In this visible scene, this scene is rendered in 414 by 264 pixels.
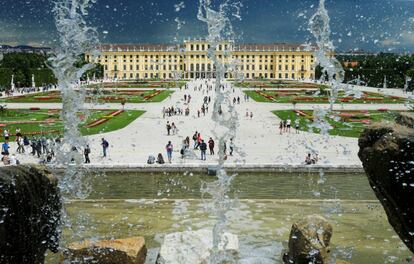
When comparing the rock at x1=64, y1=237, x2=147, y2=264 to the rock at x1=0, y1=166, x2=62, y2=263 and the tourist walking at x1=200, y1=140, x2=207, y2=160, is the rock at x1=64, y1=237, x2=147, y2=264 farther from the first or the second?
the tourist walking at x1=200, y1=140, x2=207, y2=160

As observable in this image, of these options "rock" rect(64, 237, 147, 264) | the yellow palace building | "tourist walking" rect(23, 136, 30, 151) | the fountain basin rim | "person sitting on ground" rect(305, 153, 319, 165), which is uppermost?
the yellow palace building

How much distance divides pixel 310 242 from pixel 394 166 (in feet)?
13.0

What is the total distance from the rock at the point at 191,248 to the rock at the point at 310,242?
98 centimetres

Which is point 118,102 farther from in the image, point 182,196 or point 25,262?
point 25,262

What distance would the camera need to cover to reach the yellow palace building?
105562mm

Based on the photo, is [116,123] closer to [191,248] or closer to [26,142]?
[26,142]

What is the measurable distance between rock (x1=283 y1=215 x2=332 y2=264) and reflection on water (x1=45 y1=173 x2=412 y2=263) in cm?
71

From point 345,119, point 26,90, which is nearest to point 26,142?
point 345,119

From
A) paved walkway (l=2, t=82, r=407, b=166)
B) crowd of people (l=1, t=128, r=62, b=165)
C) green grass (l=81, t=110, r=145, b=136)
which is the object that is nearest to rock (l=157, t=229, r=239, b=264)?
paved walkway (l=2, t=82, r=407, b=166)

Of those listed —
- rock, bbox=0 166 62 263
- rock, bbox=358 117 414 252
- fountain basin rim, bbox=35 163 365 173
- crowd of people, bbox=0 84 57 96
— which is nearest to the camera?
rock, bbox=0 166 62 263

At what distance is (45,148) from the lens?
61.2ft

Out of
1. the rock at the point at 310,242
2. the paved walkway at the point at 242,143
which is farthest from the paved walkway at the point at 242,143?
the rock at the point at 310,242

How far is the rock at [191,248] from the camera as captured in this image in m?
8.05

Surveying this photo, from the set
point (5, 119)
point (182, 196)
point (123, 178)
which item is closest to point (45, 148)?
point (123, 178)
